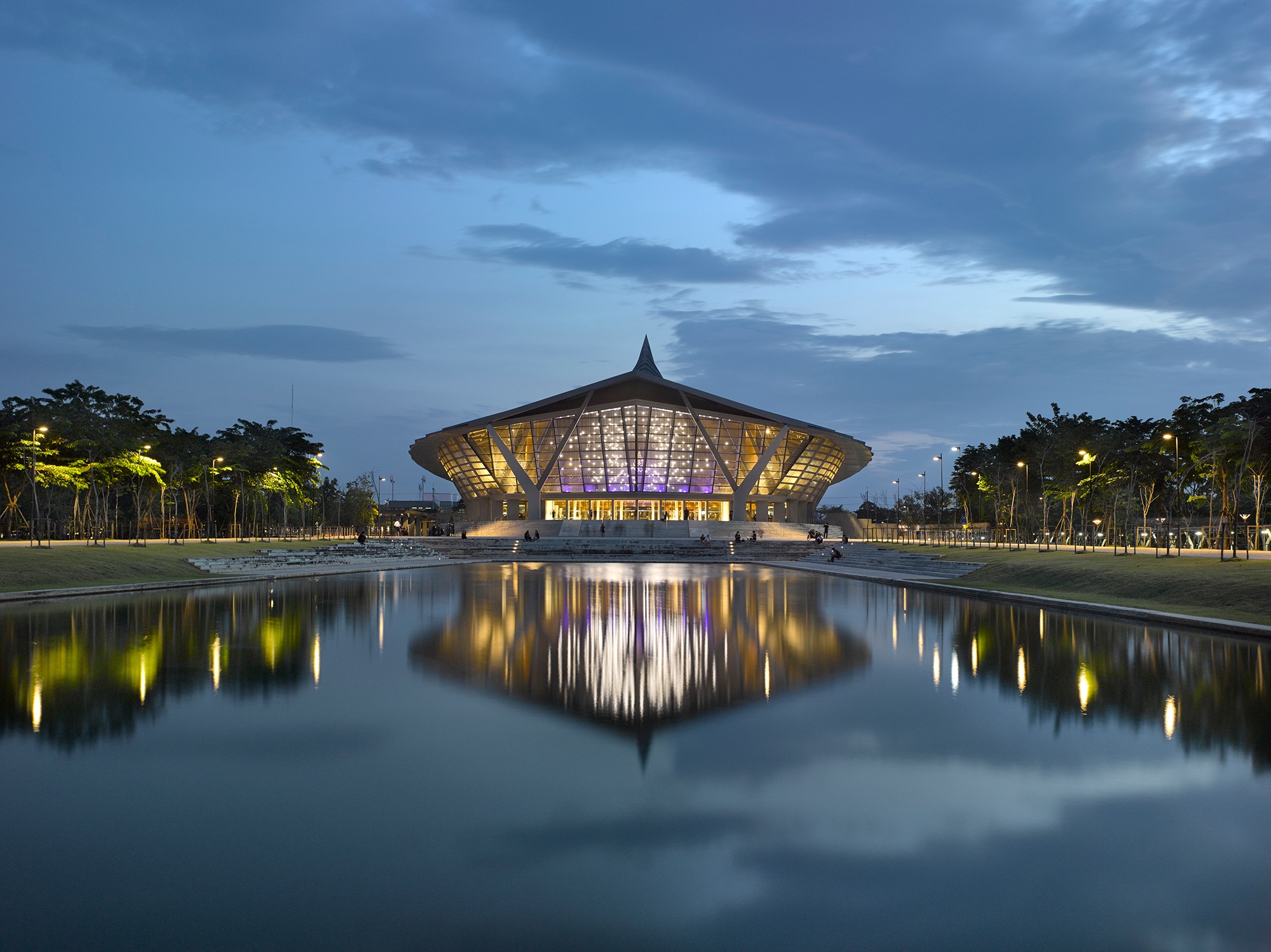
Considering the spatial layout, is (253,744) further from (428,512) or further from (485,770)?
(428,512)

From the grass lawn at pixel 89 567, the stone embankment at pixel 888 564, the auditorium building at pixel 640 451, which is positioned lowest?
the stone embankment at pixel 888 564

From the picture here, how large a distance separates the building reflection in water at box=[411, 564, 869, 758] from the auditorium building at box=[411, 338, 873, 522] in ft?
202

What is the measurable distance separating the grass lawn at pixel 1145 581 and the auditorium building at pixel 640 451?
53.7 metres

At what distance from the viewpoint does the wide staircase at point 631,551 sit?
5769cm

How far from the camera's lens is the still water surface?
504 centimetres

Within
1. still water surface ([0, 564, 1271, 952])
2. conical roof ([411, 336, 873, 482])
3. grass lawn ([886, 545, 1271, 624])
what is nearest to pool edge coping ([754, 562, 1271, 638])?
grass lawn ([886, 545, 1271, 624])

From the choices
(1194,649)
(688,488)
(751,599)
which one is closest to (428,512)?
(688,488)

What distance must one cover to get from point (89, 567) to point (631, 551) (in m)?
35.3

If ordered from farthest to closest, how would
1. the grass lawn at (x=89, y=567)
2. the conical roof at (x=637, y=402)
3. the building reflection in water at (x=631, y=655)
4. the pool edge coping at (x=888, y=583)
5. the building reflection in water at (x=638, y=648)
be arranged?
the conical roof at (x=637, y=402), the grass lawn at (x=89, y=567), the pool edge coping at (x=888, y=583), the building reflection in water at (x=638, y=648), the building reflection in water at (x=631, y=655)

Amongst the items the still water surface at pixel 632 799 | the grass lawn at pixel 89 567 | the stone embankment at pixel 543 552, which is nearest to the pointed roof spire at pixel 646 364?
the stone embankment at pixel 543 552

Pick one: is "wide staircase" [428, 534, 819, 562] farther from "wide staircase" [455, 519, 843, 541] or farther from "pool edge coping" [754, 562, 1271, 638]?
"pool edge coping" [754, 562, 1271, 638]

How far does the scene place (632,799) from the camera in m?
7.04

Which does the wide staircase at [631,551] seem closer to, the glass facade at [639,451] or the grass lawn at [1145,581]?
the grass lawn at [1145,581]

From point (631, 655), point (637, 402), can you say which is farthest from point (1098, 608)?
point (637, 402)
